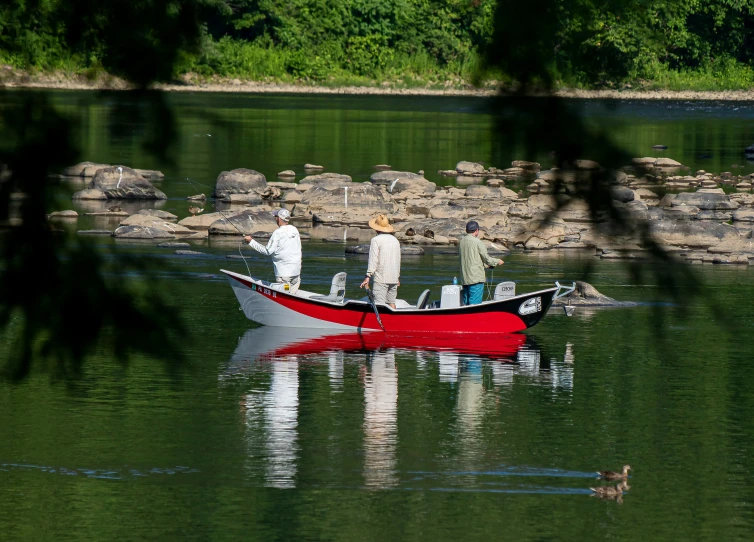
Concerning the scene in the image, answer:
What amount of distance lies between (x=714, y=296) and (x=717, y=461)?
9.00 meters

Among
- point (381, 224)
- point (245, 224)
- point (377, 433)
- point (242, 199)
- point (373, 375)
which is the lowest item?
point (377, 433)

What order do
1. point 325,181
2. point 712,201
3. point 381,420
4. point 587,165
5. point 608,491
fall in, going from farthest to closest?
1. point 325,181
2. point 712,201
3. point 381,420
4. point 608,491
5. point 587,165

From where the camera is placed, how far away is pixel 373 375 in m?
17.2

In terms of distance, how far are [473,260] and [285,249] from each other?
2670 millimetres

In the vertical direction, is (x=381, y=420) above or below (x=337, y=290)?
below

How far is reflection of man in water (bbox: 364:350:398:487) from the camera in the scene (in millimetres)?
12672

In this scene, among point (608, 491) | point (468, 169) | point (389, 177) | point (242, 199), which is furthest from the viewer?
point (468, 169)

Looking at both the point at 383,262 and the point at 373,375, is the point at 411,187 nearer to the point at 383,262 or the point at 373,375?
the point at 383,262

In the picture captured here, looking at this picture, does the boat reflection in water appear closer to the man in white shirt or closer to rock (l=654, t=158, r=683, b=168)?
the man in white shirt

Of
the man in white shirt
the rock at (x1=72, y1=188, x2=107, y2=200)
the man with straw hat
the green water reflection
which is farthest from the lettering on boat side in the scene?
the rock at (x1=72, y1=188, x2=107, y2=200)

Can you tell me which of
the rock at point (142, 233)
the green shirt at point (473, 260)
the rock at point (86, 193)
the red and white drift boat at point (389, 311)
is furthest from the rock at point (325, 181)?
the green shirt at point (473, 260)

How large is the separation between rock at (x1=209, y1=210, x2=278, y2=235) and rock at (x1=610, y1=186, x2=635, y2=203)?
89.9ft

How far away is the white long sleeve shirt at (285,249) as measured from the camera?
1928 centimetres

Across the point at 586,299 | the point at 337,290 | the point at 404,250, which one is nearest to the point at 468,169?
the point at 404,250
